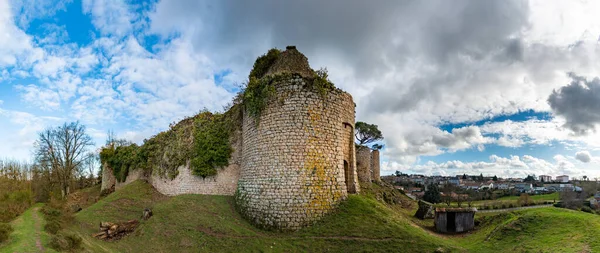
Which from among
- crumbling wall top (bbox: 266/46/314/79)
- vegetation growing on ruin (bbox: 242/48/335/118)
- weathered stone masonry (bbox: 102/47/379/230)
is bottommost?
weathered stone masonry (bbox: 102/47/379/230)

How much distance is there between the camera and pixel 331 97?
47.8ft

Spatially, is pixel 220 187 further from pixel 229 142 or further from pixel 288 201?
pixel 288 201

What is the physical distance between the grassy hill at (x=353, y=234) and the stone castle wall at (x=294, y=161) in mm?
675

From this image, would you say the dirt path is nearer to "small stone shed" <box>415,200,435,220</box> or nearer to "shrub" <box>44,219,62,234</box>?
"shrub" <box>44,219,62,234</box>

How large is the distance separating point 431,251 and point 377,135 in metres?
31.6

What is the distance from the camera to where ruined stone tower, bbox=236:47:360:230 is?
42.5ft

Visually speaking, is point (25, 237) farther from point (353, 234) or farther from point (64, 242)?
point (353, 234)

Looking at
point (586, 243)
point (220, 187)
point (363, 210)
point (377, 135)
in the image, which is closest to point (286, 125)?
point (363, 210)

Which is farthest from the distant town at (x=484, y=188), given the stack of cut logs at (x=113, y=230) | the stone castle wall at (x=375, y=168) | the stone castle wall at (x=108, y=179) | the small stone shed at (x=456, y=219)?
the stone castle wall at (x=108, y=179)

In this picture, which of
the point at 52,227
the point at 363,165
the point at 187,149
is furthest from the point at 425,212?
the point at 52,227

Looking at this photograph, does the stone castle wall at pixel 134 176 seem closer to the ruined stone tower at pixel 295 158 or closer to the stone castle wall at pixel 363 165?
the ruined stone tower at pixel 295 158

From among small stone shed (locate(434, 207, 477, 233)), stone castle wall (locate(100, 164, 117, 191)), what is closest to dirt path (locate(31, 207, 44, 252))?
small stone shed (locate(434, 207, 477, 233))

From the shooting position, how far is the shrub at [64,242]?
8.35 m

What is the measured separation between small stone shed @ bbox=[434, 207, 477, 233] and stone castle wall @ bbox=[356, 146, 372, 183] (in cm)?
1068
